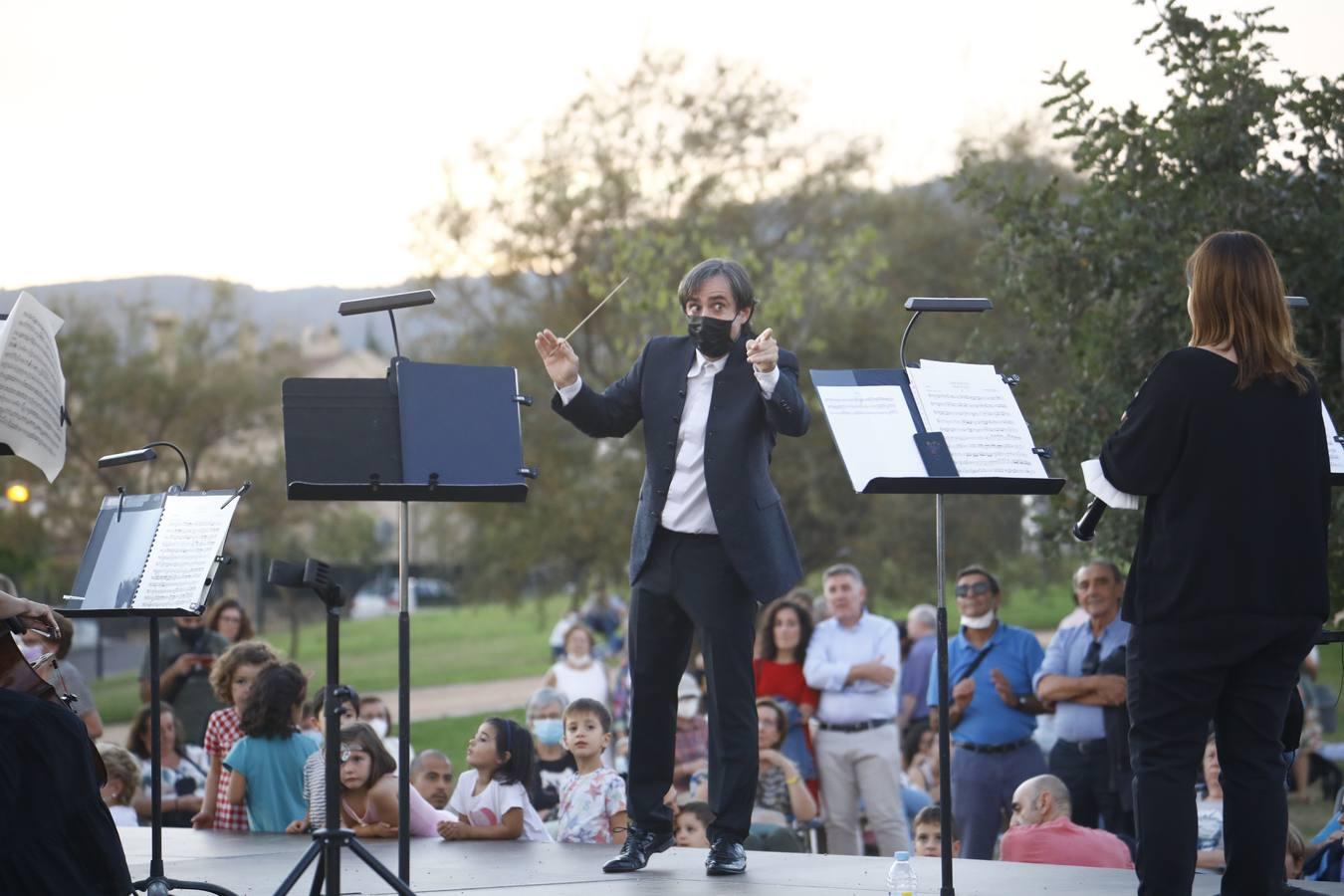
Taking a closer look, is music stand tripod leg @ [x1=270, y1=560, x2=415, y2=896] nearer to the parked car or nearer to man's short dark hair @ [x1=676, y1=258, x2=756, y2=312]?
man's short dark hair @ [x1=676, y1=258, x2=756, y2=312]

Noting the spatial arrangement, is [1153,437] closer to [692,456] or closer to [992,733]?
[692,456]

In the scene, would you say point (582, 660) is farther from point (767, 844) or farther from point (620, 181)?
point (620, 181)

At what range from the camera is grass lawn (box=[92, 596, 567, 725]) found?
1085 inches

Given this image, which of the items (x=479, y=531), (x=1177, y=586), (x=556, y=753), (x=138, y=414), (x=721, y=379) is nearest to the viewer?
(x=1177, y=586)

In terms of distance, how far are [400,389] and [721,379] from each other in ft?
3.69

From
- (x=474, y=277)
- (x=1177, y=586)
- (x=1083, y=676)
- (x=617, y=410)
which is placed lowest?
(x=1083, y=676)

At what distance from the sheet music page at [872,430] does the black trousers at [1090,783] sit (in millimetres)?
3574

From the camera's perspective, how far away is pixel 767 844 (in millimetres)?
7672

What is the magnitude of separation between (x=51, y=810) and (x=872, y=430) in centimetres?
248

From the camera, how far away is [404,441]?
4.71 metres

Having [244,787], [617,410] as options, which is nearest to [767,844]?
A: [244,787]

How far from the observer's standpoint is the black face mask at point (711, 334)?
16.9ft

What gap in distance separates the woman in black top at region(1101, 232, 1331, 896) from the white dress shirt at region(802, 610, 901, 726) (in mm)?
4540

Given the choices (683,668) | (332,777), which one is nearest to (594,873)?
(683,668)
